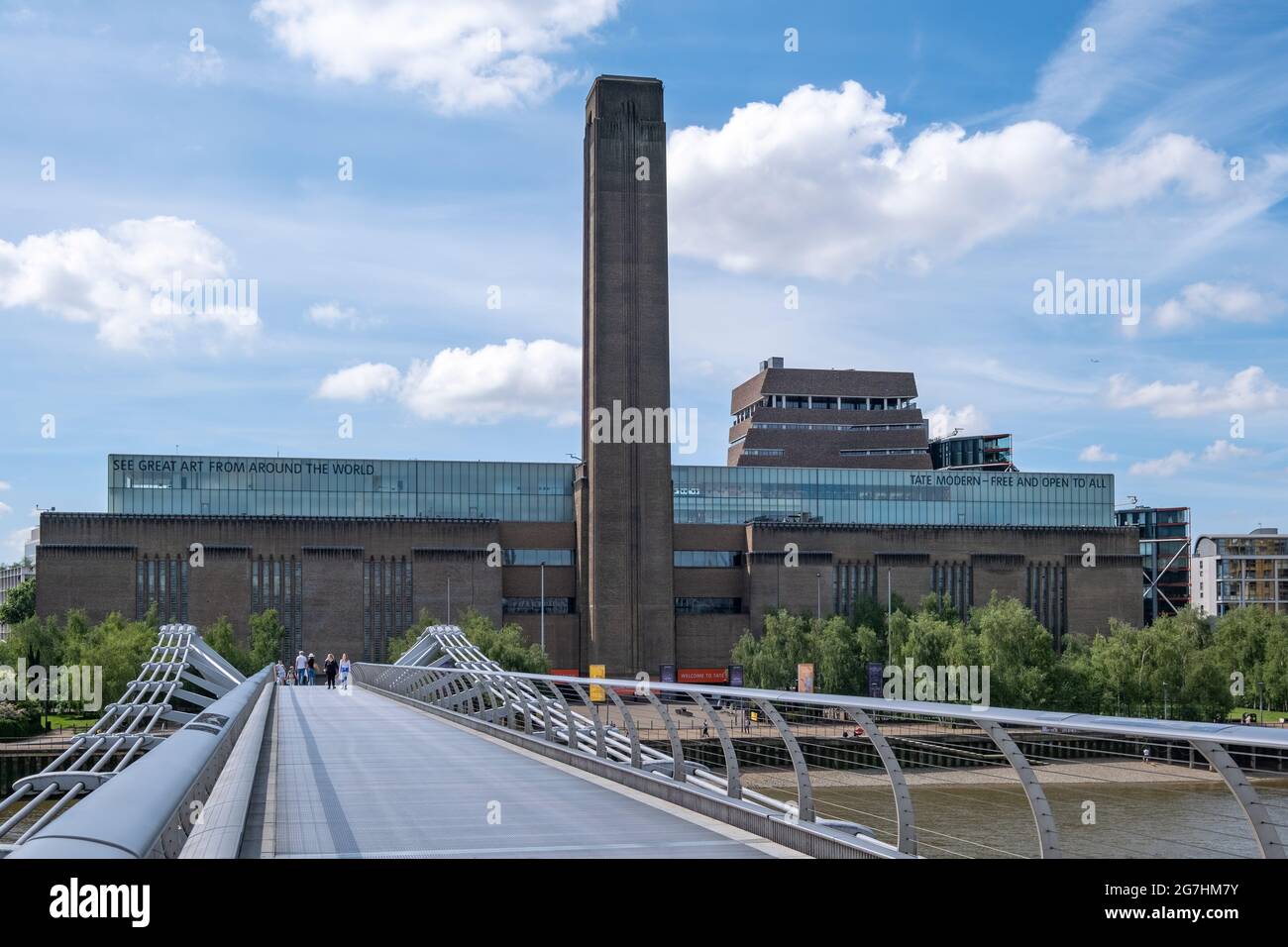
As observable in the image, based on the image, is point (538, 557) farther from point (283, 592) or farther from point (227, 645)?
point (227, 645)

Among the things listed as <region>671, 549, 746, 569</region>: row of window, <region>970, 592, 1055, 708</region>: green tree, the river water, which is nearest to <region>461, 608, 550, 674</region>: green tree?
<region>671, 549, 746, 569</region>: row of window

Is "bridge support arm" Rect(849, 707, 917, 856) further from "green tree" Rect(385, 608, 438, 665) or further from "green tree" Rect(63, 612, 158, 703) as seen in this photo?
"green tree" Rect(385, 608, 438, 665)

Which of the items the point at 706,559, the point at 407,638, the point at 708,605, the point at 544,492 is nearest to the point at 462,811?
the point at 407,638

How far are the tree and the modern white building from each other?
98.4m

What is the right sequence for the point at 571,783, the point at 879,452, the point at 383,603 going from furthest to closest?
the point at 879,452
the point at 383,603
the point at 571,783

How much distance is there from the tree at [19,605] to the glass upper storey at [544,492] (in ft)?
99.2

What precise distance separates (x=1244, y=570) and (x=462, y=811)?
120 metres

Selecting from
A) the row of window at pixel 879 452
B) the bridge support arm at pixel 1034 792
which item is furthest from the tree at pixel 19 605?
the bridge support arm at pixel 1034 792

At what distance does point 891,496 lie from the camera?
271 ft

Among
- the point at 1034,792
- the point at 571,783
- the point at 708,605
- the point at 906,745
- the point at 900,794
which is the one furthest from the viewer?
the point at 708,605

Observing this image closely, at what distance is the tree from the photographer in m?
99.6
